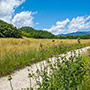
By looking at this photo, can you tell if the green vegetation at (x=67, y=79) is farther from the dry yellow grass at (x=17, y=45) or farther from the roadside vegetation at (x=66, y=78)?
the dry yellow grass at (x=17, y=45)

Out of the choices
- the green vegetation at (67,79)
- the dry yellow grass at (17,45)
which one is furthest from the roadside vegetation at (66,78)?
the dry yellow grass at (17,45)

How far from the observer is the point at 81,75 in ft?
8.55

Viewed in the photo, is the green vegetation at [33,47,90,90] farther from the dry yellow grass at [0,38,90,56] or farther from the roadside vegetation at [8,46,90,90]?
the dry yellow grass at [0,38,90,56]

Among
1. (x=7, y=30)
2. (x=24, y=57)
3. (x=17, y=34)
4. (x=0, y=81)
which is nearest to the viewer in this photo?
(x=0, y=81)

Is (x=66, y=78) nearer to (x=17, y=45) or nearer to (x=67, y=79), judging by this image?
(x=67, y=79)

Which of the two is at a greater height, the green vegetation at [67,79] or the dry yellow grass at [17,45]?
the dry yellow grass at [17,45]

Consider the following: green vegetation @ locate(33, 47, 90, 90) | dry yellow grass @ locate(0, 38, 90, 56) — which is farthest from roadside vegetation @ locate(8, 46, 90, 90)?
dry yellow grass @ locate(0, 38, 90, 56)

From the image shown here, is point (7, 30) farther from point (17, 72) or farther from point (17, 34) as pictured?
point (17, 72)

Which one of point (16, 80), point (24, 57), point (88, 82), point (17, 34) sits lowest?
point (16, 80)

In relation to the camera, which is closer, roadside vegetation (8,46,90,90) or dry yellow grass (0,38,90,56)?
roadside vegetation (8,46,90,90)

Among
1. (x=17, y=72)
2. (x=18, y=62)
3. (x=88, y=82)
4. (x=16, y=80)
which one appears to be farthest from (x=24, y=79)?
(x=88, y=82)

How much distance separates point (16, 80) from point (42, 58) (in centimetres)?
247

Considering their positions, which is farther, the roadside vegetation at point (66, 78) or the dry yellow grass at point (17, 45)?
the dry yellow grass at point (17, 45)

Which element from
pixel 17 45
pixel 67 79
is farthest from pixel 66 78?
pixel 17 45
